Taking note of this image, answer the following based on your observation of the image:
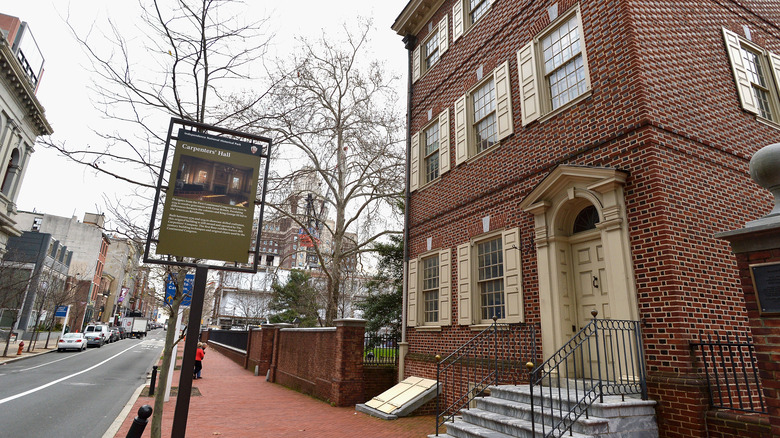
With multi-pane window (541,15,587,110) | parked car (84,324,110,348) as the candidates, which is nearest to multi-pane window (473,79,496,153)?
multi-pane window (541,15,587,110)

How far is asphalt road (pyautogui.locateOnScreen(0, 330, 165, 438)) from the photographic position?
835cm

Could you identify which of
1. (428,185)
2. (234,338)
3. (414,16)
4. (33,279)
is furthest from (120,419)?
(33,279)

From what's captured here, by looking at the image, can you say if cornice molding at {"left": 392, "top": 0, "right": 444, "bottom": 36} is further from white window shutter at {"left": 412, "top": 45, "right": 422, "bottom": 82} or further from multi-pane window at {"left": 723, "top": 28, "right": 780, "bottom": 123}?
multi-pane window at {"left": 723, "top": 28, "right": 780, "bottom": 123}

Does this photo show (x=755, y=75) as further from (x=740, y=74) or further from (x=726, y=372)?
(x=726, y=372)

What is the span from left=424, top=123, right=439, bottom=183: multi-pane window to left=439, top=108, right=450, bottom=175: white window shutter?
1.85 ft

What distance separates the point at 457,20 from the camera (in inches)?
480

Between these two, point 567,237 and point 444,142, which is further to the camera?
point 444,142

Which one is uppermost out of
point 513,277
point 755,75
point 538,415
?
point 755,75

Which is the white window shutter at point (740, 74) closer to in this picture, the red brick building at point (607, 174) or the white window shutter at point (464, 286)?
the red brick building at point (607, 174)

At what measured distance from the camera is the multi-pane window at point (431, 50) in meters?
13.5

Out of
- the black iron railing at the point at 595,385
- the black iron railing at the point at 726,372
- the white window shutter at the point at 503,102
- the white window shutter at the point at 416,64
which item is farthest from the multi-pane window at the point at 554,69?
the white window shutter at the point at 416,64

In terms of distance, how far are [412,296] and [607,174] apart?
6749 millimetres

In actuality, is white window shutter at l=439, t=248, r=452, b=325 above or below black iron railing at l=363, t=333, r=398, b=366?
above

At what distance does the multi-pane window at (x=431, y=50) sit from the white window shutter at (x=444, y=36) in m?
0.34
